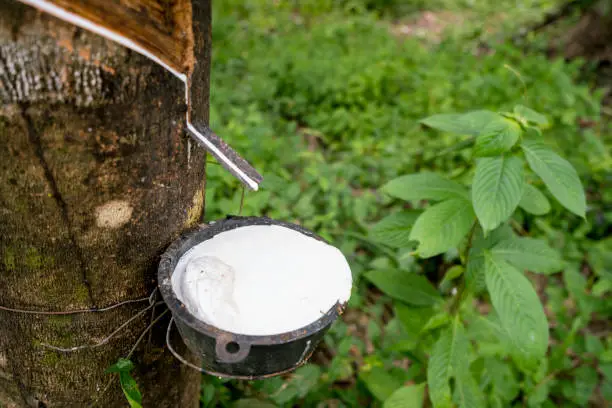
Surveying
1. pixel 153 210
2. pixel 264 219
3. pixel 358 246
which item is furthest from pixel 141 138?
pixel 358 246

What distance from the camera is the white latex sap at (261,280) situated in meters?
1.15

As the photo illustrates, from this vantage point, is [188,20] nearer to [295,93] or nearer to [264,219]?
[264,219]

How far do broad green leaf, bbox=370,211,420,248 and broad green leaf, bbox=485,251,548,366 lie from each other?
0.37 metres

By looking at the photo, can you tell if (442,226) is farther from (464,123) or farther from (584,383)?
(584,383)

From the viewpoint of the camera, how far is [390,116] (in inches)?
163

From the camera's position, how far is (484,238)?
5.47 feet

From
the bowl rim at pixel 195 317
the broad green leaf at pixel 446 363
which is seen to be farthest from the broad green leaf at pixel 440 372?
the bowl rim at pixel 195 317

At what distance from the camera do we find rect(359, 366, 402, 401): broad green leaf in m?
2.16

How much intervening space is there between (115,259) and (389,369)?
1581mm

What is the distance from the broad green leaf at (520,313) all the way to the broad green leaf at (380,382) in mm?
755

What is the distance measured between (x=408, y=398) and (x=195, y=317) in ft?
4.10

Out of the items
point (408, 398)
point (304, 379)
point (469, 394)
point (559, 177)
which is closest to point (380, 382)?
point (408, 398)

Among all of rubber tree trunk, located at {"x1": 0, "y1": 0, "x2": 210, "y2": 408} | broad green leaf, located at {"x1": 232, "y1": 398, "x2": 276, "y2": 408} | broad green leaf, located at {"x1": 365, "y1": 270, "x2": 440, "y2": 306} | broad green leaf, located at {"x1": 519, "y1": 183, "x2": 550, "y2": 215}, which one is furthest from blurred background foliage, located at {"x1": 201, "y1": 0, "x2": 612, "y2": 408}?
rubber tree trunk, located at {"x1": 0, "y1": 0, "x2": 210, "y2": 408}

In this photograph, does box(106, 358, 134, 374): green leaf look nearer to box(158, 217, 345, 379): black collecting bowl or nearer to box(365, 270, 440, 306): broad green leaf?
box(158, 217, 345, 379): black collecting bowl
